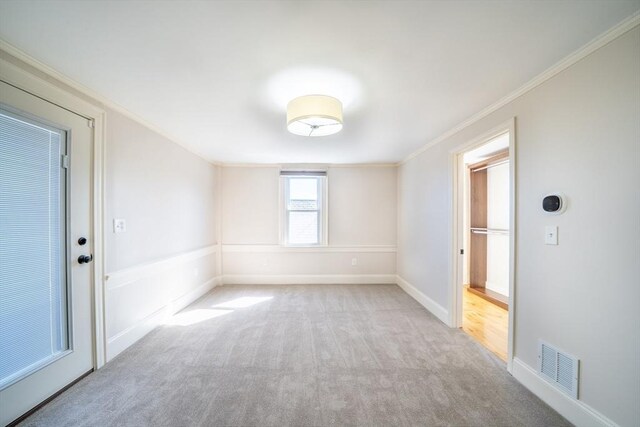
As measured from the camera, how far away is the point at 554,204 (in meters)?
1.67

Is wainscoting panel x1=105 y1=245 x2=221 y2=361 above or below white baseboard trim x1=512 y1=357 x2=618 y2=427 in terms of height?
above

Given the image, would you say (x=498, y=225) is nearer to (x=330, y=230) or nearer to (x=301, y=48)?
(x=330, y=230)

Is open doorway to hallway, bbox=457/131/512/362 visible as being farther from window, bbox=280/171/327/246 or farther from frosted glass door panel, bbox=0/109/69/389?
frosted glass door panel, bbox=0/109/69/389

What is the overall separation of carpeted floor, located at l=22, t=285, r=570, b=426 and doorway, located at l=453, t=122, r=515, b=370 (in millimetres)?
549

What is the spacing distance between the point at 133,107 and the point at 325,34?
A: 6.49 feet

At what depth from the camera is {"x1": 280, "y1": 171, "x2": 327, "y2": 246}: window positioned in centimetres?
476

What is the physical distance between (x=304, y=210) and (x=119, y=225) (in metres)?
2.93

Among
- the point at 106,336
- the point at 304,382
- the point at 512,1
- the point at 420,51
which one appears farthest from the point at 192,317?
the point at 512,1

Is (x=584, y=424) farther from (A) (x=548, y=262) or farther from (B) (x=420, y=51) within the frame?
(B) (x=420, y=51)

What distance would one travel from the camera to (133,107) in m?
2.32

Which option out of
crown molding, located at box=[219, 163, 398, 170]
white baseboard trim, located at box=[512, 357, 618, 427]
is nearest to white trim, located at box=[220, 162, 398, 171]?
crown molding, located at box=[219, 163, 398, 170]

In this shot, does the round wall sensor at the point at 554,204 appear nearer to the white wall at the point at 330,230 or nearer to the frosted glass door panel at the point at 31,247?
the white wall at the point at 330,230

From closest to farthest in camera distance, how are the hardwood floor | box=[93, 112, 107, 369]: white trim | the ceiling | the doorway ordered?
the ceiling → box=[93, 112, 107, 369]: white trim → the hardwood floor → the doorway

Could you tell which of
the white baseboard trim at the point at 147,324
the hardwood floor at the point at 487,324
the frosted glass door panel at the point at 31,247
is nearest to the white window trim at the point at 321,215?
the white baseboard trim at the point at 147,324
